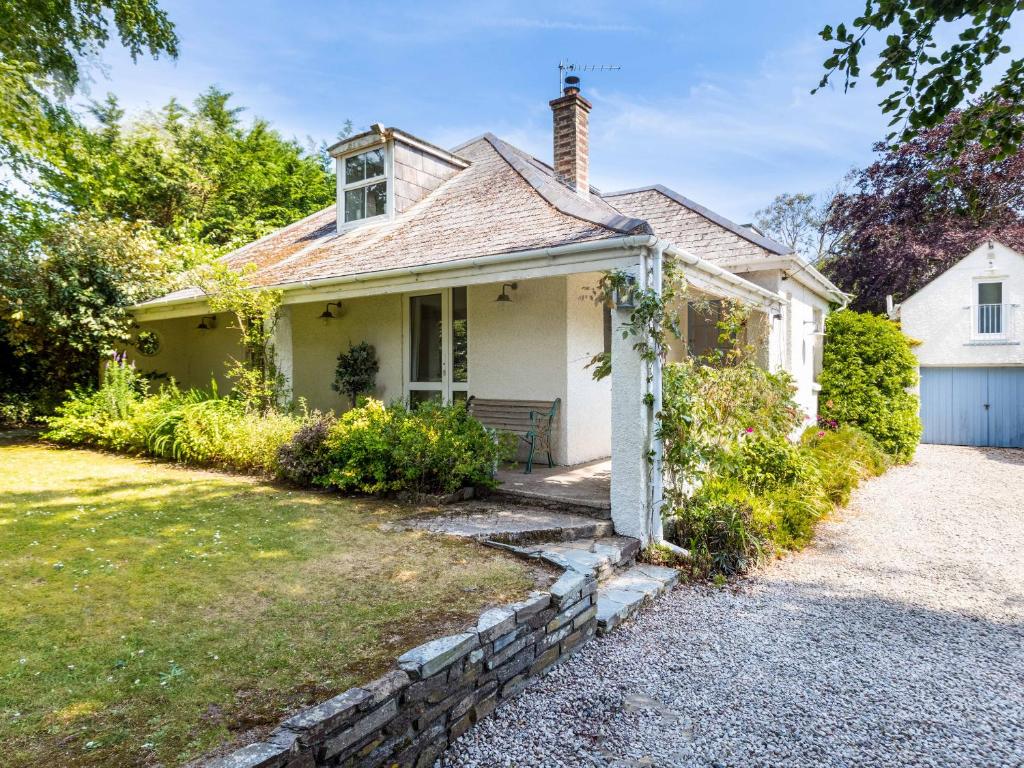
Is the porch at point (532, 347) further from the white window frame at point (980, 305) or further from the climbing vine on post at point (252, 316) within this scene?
the white window frame at point (980, 305)

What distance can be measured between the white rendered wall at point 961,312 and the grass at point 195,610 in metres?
16.7

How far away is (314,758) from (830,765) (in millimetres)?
2379

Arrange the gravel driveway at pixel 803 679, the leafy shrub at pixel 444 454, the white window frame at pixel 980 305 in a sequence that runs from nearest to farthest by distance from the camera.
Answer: the gravel driveway at pixel 803 679 → the leafy shrub at pixel 444 454 → the white window frame at pixel 980 305

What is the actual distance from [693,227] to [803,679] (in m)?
8.23

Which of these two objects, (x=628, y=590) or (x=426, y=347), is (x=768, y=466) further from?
(x=426, y=347)

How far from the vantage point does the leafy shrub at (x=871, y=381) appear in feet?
40.8

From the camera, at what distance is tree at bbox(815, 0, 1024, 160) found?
2920 millimetres

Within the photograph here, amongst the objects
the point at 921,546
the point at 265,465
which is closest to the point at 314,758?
the point at 265,465

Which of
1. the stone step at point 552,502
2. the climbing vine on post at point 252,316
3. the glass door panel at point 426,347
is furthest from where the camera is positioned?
the glass door panel at point 426,347

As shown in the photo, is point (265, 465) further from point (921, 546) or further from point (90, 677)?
point (921, 546)

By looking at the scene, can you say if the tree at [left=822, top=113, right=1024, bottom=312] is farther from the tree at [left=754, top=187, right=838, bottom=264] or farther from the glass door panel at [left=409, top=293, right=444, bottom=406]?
the glass door panel at [left=409, top=293, right=444, bottom=406]

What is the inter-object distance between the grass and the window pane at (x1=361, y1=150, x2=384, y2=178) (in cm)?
663

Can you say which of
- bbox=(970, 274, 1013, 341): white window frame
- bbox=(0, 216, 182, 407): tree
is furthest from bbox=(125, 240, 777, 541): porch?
bbox=(970, 274, 1013, 341): white window frame

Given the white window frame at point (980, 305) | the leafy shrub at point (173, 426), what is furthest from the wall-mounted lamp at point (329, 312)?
the white window frame at point (980, 305)
